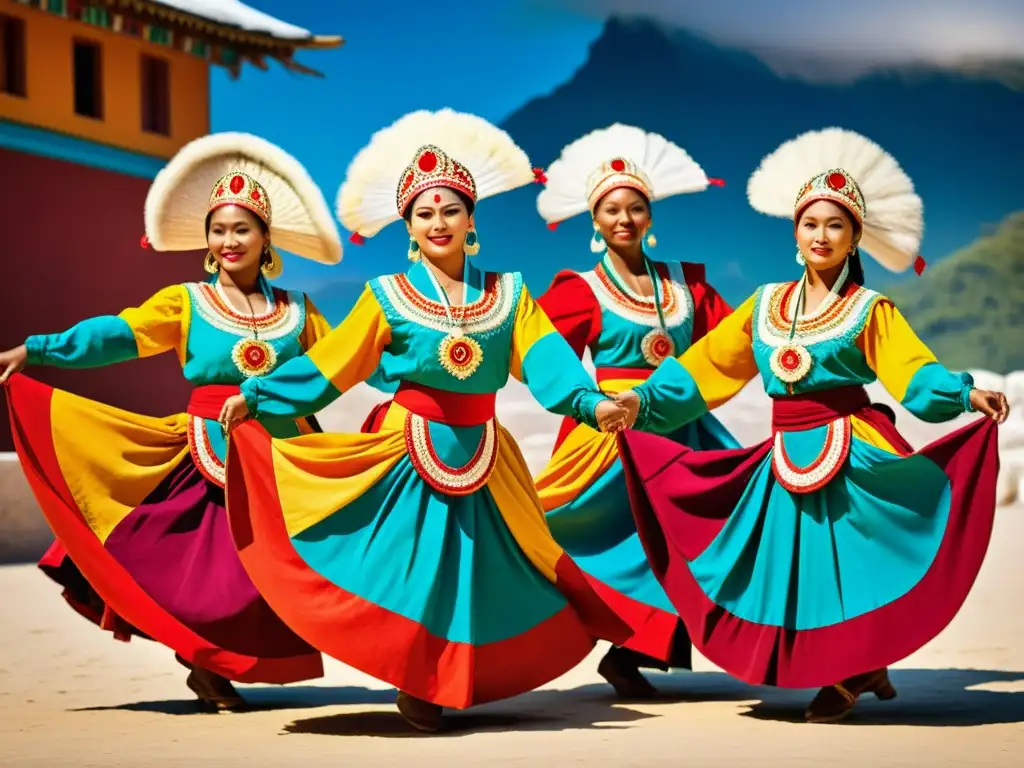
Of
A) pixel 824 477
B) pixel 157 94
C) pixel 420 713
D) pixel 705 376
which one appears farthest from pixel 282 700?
pixel 157 94

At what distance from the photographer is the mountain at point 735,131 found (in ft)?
65.7

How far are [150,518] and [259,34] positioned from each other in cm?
940

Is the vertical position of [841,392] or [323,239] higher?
[323,239]

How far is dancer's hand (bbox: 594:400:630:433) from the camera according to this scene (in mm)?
4574

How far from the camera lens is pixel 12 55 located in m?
12.6

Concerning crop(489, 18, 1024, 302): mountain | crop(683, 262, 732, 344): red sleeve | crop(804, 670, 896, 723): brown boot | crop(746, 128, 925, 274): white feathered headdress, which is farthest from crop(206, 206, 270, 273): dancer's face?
crop(489, 18, 1024, 302): mountain

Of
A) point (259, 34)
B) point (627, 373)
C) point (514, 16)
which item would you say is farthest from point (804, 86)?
point (627, 373)

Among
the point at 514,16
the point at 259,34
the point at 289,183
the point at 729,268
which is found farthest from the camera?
the point at 729,268

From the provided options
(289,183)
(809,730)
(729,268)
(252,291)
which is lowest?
(809,730)

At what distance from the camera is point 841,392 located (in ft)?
15.7

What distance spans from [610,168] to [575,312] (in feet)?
1.69

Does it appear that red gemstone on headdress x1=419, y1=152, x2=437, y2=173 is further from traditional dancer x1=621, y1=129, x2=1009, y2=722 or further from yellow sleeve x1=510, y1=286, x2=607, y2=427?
traditional dancer x1=621, y1=129, x2=1009, y2=722

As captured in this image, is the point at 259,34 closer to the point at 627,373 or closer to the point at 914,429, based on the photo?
the point at 914,429

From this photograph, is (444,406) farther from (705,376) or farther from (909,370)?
(909,370)
